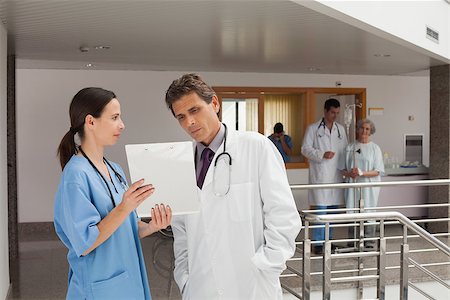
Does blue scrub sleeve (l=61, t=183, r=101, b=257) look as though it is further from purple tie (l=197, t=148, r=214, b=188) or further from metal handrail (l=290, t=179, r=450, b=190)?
metal handrail (l=290, t=179, r=450, b=190)

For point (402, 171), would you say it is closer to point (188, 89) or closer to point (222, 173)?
point (222, 173)

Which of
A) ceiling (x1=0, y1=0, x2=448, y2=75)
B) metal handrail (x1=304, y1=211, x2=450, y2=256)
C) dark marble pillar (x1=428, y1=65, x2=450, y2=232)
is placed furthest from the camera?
dark marble pillar (x1=428, y1=65, x2=450, y2=232)

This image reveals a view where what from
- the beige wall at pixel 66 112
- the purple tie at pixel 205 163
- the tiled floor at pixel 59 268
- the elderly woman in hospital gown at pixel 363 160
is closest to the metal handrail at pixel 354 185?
the tiled floor at pixel 59 268

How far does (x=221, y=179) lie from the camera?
2.21m

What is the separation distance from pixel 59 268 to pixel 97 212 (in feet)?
15.3

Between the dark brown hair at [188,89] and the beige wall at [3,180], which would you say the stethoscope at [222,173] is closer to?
the dark brown hair at [188,89]

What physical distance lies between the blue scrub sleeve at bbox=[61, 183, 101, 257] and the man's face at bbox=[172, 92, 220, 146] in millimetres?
432

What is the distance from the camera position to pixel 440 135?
26.9ft

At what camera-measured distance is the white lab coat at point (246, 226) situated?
2.18 m

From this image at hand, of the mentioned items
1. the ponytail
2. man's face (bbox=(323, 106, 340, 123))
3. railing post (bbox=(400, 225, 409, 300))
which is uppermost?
man's face (bbox=(323, 106, 340, 123))

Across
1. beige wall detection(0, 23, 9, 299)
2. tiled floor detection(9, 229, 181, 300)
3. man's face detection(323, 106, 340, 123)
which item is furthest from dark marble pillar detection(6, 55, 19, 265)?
man's face detection(323, 106, 340, 123)

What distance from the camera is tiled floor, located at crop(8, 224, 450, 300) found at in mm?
5254

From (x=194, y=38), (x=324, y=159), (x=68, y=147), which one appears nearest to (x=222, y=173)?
(x=68, y=147)

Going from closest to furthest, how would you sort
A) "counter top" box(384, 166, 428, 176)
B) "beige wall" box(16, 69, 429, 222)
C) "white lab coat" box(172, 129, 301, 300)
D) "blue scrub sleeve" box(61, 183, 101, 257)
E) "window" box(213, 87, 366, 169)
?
"blue scrub sleeve" box(61, 183, 101, 257) → "white lab coat" box(172, 129, 301, 300) → "beige wall" box(16, 69, 429, 222) → "counter top" box(384, 166, 428, 176) → "window" box(213, 87, 366, 169)
